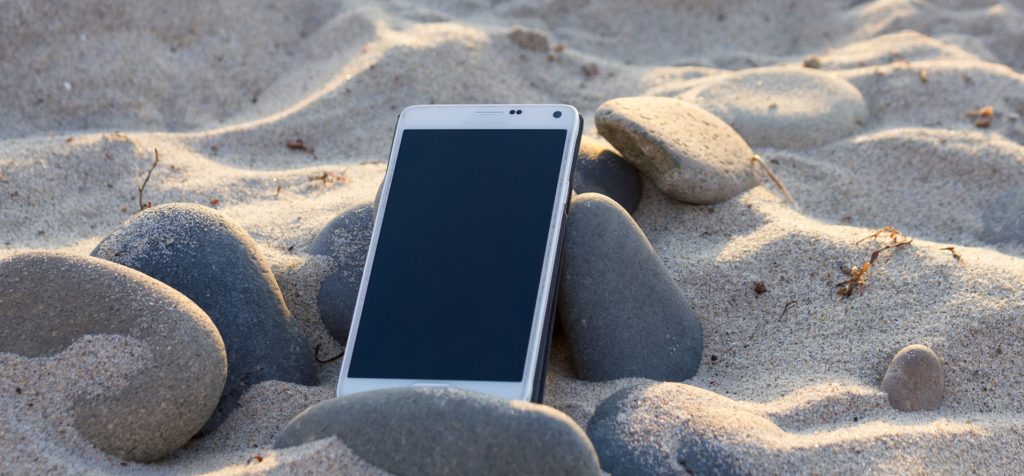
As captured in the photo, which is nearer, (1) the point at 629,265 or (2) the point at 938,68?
(1) the point at 629,265

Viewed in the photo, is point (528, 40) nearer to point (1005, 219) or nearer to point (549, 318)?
point (1005, 219)

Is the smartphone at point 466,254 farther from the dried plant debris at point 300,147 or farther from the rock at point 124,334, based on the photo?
the dried plant debris at point 300,147

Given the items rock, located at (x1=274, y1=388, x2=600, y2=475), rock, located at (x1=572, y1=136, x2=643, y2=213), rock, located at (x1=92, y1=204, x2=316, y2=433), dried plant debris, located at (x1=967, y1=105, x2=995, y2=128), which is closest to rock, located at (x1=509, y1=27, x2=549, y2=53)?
rock, located at (x1=572, y1=136, x2=643, y2=213)

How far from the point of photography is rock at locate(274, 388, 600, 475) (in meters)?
1.72

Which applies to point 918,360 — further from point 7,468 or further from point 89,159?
point 89,159

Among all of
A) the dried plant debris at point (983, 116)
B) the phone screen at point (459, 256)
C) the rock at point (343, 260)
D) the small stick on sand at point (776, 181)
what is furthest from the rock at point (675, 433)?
the dried plant debris at point (983, 116)

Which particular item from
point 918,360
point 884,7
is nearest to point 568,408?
point 918,360

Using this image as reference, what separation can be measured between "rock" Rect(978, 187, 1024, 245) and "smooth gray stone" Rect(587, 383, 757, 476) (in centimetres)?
147

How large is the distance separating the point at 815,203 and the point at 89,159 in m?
2.73

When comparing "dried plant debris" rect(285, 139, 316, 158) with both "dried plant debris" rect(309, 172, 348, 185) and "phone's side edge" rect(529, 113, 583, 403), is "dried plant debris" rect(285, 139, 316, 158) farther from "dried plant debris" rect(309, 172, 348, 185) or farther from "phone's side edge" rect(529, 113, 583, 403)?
"phone's side edge" rect(529, 113, 583, 403)

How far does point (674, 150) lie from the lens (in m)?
2.92

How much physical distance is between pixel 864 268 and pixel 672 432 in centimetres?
98

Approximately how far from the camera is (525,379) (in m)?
2.09

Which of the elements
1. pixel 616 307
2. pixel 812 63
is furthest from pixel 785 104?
pixel 616 307
